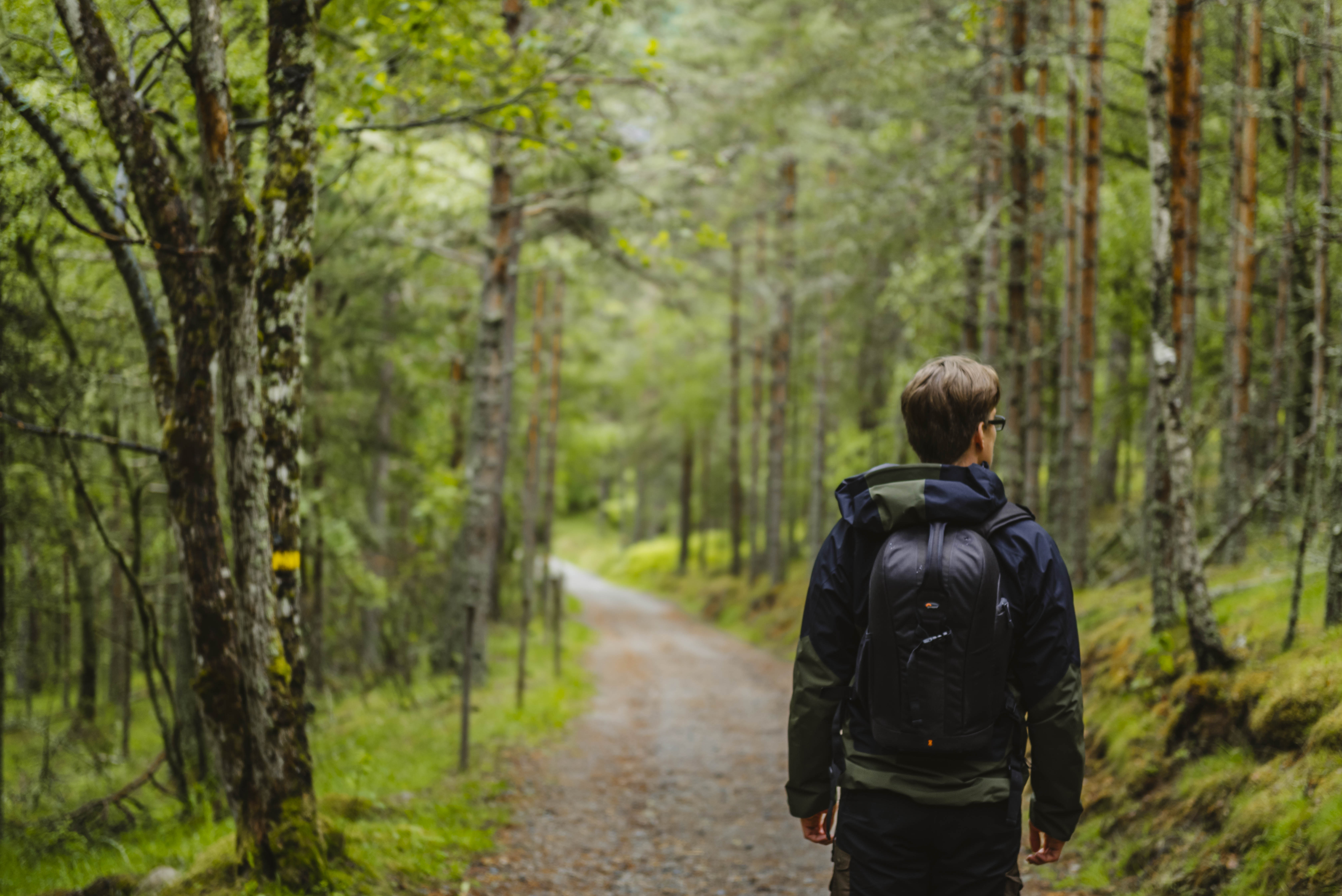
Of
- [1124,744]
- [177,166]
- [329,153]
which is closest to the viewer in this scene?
[1124,744]

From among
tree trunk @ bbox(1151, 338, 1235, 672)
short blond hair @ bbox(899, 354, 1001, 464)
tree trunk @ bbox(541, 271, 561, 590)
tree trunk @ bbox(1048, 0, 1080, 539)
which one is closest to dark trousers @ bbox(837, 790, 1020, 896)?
short blond hair @ bbox(899, 354, 1001, 464)

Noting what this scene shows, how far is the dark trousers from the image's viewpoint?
220 cm

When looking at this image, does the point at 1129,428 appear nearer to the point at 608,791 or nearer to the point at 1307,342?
the point at 1307,342

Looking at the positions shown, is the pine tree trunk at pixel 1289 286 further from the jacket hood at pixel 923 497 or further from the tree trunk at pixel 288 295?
the tree trunk at pixel 288 295

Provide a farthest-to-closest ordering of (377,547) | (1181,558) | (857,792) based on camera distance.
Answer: (377,547) < (1181,558) < (857,792)

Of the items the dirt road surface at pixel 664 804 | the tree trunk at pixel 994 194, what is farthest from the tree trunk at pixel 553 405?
the tree trunk at pixel 994 194

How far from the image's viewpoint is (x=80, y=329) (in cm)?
788

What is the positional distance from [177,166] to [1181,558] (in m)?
7.81

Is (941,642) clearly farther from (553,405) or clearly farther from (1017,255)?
(553,405)

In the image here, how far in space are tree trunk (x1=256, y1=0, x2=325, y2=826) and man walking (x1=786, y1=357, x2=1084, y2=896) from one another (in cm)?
306

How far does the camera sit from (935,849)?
87.6 inches

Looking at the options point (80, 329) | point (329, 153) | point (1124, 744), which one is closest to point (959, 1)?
point (329, 153)

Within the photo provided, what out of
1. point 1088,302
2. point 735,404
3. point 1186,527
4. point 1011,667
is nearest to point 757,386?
point 735,404

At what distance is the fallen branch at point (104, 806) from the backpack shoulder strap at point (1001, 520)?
6556 mm
